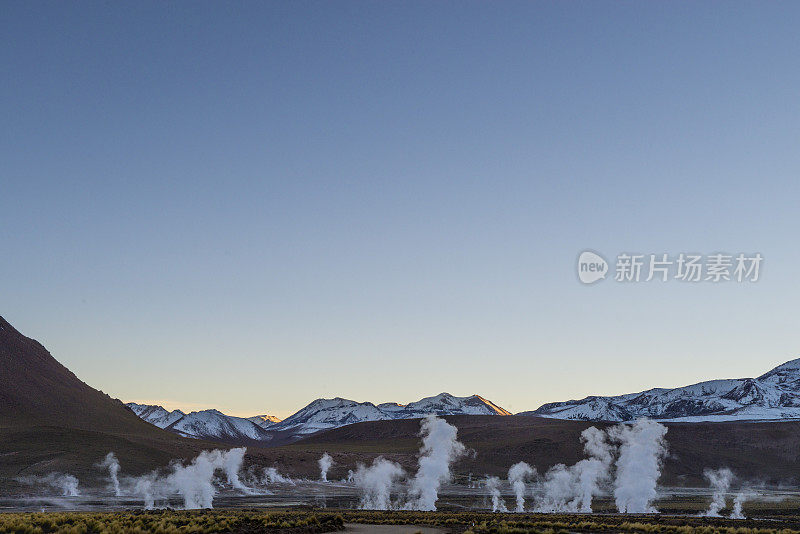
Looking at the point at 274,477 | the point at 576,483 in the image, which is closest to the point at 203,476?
the point at 274,477

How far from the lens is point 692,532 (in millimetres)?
44969

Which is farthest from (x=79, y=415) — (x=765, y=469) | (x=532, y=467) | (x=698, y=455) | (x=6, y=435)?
(x=765, y=469)

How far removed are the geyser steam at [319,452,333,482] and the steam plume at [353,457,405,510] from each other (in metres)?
6.28

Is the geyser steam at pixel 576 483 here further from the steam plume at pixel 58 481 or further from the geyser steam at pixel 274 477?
the steam plume at pixel 58 481

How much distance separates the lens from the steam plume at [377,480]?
91688 millimetres

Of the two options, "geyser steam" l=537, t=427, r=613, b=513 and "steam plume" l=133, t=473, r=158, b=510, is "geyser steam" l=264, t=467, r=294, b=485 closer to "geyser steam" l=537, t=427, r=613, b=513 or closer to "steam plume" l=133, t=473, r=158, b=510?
"steam plume" l=133, t=473, r=158, b=510

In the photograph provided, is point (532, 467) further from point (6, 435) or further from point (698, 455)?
point (6, 435)

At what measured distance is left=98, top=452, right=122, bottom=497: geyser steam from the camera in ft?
359

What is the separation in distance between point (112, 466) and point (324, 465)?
159ft

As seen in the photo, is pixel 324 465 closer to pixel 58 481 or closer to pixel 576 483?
pixel 576 483

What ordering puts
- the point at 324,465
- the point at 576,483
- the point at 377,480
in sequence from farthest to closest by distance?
the point at 324,465 → the point at 377,480 → the point at 576,483

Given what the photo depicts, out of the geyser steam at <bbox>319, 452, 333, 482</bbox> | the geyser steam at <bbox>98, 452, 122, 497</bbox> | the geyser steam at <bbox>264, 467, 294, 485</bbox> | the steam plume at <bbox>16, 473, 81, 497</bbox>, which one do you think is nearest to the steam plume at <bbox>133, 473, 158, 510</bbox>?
the geyser steam at <bbox>98, 452, 122, 497</bbox>

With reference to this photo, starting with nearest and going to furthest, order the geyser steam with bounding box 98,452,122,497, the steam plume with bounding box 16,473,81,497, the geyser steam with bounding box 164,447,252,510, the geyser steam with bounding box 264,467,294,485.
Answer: the geyser steam with bounding box 164,447,252,510 → the steam plume with bounding box 16,473,81,497 → the geyser steam with bounding box 98,452,122,497 → the geyser steam with bounding box 264,467,294,485

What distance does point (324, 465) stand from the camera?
154500 millimetres
